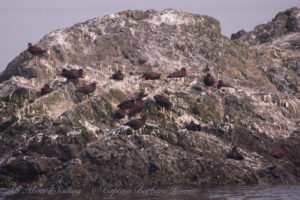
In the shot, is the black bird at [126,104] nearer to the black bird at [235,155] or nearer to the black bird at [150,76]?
the black bird at [150,76]

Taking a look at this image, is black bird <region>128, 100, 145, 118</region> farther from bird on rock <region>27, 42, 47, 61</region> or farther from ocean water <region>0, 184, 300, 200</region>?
bird on rock <region>27, 42, 47, 61</region>

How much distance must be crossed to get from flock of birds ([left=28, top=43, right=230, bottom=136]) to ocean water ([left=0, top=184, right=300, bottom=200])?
3970mm

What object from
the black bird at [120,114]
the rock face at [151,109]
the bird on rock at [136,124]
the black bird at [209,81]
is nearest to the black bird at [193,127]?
the rock face at [151,109]

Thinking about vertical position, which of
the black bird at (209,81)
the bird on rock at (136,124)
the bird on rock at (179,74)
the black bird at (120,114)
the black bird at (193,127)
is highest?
the bird on rock at (179,74)

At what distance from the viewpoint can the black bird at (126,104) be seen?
20.9 metres

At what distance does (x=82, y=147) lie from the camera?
18.9 m

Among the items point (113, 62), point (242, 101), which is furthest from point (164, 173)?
point (113, 62)

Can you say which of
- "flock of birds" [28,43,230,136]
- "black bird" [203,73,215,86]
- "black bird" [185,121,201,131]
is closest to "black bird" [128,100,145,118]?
"flock of birds" [28,43,230,136]

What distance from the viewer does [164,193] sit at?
607 inches

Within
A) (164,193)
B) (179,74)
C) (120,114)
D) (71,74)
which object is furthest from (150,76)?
(164,193)

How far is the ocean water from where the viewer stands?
14.5 m

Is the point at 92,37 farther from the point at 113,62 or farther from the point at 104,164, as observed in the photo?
the point at 104,164

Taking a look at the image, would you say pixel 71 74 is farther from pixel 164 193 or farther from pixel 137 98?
pixel 164 193

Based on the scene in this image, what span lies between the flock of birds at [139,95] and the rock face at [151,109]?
348mm
